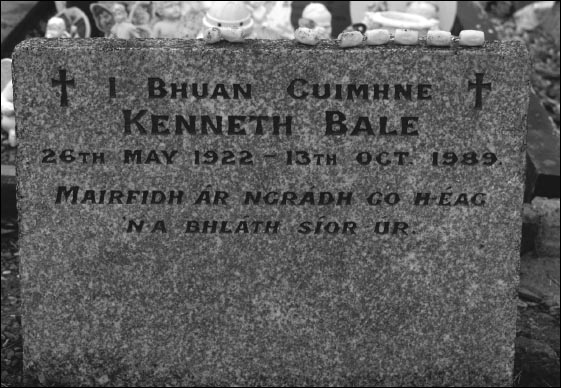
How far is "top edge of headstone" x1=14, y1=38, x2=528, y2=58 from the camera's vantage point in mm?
3688

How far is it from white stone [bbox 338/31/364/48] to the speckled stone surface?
32 millimetres

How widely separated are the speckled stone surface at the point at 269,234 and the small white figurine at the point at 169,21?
7.90ft

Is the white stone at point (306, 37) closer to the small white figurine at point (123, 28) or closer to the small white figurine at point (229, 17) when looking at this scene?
the small white figurine at point (229, 17)

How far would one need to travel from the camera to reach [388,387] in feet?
13.4

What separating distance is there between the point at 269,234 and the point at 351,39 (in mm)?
733

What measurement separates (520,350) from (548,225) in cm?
136

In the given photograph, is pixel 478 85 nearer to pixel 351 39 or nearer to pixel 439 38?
pixel 439 38

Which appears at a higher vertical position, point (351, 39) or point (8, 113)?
point (351, 39)

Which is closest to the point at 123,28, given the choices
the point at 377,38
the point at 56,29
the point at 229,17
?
the point at 56,29

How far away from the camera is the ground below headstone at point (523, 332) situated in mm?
4277

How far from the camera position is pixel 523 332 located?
15.4 ft

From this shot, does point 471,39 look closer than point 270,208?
Yes

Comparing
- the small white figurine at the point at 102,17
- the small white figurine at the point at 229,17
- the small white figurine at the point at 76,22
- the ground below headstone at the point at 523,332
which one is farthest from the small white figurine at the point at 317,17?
the ground below headstone at the point at 523,332

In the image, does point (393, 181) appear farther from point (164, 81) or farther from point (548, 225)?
point (548, 225)
